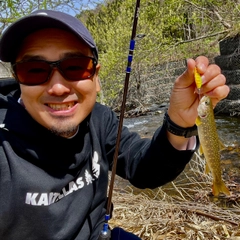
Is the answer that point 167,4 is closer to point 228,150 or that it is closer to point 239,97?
point 239,97

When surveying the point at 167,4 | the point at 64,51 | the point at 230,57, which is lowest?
the point at 230,57

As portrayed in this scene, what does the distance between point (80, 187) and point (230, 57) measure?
917 centimetres

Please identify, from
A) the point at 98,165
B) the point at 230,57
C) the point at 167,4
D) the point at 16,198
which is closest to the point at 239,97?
the point at 230,57

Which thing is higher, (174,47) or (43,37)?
(43,37)

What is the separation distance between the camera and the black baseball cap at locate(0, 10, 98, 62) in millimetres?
1621

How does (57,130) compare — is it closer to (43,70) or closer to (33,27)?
(43,70)

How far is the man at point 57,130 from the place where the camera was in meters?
1.56

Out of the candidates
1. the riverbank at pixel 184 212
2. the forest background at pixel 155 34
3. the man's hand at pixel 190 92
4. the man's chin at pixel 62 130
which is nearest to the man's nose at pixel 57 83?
the man's chin at pixel 62 130

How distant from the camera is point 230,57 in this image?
9.83 metres

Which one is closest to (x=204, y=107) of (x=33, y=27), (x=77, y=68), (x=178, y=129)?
(x=178, y=129)

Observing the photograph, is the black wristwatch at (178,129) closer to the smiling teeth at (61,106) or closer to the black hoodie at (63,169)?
the black hoodie at (63,169)

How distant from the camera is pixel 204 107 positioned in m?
1.71

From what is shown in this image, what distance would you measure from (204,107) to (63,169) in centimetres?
87

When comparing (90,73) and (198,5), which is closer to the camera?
(90,73)
